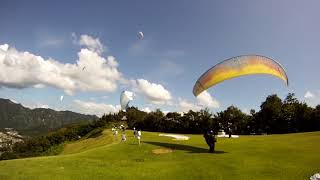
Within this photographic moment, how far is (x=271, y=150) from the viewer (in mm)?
41312

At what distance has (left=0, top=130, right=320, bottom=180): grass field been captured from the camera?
100.0 feet

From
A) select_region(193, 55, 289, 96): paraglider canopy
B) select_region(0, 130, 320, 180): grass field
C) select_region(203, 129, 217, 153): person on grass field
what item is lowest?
select_region(0, 130, 320, 180): grass field

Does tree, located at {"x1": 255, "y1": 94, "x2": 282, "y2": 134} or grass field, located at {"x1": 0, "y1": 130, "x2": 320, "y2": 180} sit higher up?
tree, located at {"x1": 255, "y1": 94, "x2": 282, "y2": 134}

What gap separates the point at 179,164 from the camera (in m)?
34.3

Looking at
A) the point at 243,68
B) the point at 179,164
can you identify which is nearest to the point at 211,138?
the point at 179,164

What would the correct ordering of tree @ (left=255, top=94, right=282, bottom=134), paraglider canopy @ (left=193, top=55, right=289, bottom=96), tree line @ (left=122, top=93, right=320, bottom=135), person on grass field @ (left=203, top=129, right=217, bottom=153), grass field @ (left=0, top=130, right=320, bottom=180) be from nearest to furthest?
grass field @ (left=0, top=130, right=320, bottom=180) → paraglider canopy @ (left=193, top=55, right=289, bottom=96) → person on grass field @ (left=203, top=129, right=217, bottom=153) → tree line @ (left=122, top=93, right=320, bottom=135) → tree @ (left=255, top=94, right=282, bottom=134)

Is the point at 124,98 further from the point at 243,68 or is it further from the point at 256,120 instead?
the point at 256,120

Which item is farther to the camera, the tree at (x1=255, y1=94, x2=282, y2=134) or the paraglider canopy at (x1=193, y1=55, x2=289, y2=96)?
the tree at (x1=255, y1=94, x2=282, y2=134)

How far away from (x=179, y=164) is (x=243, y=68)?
10.4m

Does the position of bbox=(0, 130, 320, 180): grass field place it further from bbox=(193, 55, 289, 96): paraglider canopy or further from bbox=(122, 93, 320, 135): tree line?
bbox=(122, 93, 320, 135): tree line

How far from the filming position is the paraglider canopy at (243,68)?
32250 millimetres

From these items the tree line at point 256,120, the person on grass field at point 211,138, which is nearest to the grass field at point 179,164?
the person on grass field at point 211,138

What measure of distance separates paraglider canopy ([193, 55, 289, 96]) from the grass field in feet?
24.9

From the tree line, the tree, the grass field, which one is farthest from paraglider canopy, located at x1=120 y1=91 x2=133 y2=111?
the tree
